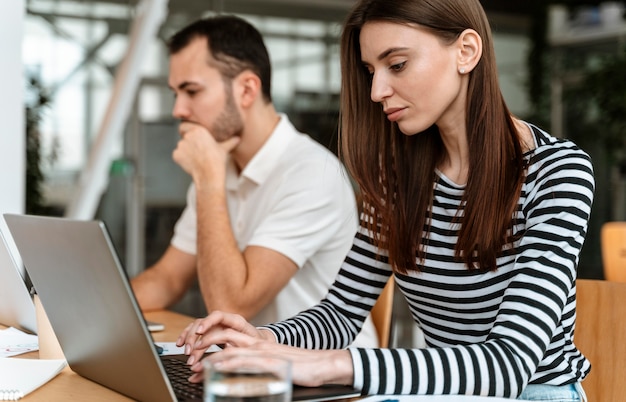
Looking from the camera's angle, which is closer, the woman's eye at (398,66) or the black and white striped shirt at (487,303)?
the black and white striped shirt at (487,303)

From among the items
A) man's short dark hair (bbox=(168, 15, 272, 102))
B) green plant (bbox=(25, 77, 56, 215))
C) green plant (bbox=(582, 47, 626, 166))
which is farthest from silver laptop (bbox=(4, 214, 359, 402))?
green plant (bbox=(582, 47, 626, 166))

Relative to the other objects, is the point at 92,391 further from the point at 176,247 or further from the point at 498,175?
the point at 176,247

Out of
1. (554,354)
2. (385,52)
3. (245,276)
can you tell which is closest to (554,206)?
(554,354)

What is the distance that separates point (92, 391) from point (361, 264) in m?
0.60

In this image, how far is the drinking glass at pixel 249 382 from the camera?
77cm

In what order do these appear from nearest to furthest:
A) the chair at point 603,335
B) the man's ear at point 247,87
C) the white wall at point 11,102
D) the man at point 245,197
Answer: the chair at point 603,335
the man at point 245,197
the man's ear at point 247,87
the white wall at point 11,102

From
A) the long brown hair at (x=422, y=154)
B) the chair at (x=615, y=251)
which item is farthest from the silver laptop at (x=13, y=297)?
the chair at (x=615, y=251)

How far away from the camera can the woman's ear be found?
140cm

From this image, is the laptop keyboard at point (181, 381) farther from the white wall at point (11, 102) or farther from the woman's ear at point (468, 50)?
the white wall at point (11, 102)

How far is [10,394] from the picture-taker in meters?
1.12

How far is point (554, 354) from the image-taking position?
1.36m

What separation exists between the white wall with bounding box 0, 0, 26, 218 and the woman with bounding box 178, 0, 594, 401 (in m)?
1.37

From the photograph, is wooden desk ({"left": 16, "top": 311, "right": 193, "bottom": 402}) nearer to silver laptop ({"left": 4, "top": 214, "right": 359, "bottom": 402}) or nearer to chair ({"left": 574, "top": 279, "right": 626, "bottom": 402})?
silver laptop ({"left": 4, "top": 214, "right": 359, "bottom": 402})

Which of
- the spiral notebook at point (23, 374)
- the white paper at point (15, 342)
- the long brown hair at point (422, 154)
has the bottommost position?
the white paper at point (15, 342)
